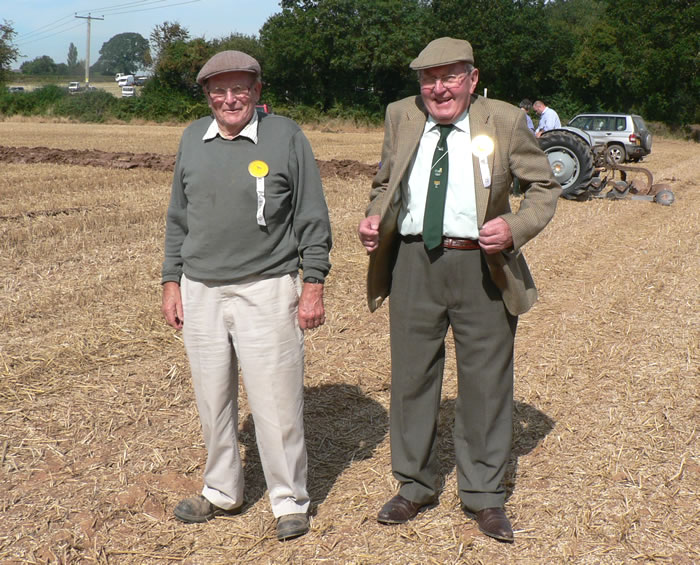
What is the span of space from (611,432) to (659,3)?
122 feet

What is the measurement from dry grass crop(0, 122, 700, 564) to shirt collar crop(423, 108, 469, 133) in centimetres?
175

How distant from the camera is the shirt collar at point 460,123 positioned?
319cm

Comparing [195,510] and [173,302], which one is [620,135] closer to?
[173,302]

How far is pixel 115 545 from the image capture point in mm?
3396

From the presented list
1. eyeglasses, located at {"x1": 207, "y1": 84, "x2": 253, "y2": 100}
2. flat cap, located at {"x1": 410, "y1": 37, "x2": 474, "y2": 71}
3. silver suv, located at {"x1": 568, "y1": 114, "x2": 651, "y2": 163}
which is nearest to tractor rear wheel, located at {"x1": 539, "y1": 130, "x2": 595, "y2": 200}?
silver suv, located at {"x1": 568, "y1": 114, "x2": 651, "y2": 163}

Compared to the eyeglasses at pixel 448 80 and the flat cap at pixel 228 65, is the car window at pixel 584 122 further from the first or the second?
the flat cap at pixel 228 65

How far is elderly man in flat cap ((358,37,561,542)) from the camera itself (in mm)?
3160

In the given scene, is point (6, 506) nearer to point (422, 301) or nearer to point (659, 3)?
point (422, 301)

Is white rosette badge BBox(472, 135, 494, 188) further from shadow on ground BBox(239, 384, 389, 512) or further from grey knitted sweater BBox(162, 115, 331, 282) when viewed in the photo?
shadow on ground BBox(239, 384, 389, 512)

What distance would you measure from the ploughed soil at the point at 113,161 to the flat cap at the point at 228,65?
12.2 metres

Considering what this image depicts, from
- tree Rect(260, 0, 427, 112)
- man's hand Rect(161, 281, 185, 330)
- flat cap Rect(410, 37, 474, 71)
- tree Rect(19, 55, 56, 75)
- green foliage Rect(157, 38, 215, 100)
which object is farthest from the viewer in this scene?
tree Rect(19, 55, 56, 75)

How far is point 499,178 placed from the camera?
10.4 ft

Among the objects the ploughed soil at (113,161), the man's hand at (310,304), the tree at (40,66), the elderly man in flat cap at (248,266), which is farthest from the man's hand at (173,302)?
the tree at (40,66)

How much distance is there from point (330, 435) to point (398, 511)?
1022mm
